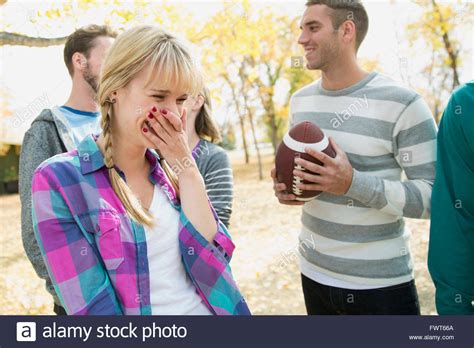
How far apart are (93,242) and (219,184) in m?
1.07

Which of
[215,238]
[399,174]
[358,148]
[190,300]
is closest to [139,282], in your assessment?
[190,300]

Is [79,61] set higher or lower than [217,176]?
higher

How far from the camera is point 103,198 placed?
1590 mm

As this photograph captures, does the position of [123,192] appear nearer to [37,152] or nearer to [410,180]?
[37,152]

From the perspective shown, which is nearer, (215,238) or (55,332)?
(215,238)

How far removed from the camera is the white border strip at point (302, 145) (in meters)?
2.25

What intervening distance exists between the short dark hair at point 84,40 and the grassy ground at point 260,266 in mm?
1808

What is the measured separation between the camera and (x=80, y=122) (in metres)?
2.54

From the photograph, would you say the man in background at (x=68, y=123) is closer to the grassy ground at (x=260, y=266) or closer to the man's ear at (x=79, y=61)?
the man's ear at (x=79, y=61)

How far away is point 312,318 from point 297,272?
4094 mm

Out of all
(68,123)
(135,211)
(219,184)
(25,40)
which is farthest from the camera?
(25,40)

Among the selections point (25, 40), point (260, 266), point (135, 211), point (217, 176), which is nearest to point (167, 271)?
point (135, 211)

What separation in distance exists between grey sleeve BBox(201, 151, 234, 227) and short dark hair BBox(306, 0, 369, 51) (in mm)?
964

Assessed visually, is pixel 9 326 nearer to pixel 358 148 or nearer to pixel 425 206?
pixel 358 148
